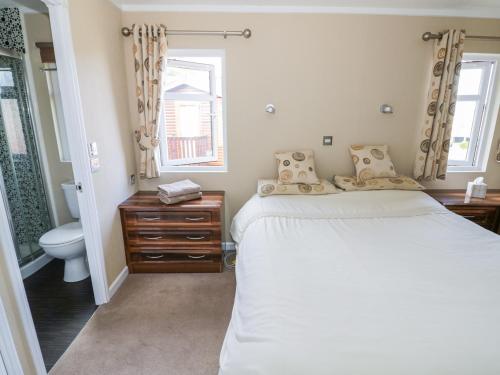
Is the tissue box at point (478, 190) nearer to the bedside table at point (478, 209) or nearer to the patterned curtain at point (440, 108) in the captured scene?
the bedside table at point (478, 209)

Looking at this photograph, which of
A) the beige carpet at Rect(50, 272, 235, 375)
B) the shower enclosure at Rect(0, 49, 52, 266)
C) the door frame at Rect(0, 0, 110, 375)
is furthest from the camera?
the shower enclosure at Rect(0, 49, 52, 266)

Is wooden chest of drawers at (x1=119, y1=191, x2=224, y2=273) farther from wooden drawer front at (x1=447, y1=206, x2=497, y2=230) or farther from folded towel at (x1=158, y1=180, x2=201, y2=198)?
wooden drawer front at (x1=447, y1=206, x2=497, y2=230)

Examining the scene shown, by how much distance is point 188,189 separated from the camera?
8.38 feet

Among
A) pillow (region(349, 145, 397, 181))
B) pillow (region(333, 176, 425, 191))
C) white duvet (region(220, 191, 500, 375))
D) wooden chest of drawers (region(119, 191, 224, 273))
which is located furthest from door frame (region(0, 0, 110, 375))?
pillow (region(349, 145, 397, 181))

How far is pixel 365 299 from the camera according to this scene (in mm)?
1207

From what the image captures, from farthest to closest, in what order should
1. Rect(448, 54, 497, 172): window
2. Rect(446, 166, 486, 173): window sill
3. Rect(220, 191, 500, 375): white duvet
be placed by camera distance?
Rect(446, 166, 486, 173): window sill
Rect(448, 54, 497, 172): window
Rect(220, 191, 500, 375): white duvet

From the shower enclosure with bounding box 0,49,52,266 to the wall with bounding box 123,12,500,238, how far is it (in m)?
0.97

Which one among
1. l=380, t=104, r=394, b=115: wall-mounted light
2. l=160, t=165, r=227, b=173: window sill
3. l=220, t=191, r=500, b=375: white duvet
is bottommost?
l=220, t=191, r=500, b=375: white duvet

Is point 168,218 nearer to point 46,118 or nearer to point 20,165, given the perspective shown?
point 20,165

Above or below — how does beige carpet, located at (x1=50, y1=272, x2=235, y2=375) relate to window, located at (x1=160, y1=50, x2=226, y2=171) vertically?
below

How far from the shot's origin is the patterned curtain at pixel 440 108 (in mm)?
2538

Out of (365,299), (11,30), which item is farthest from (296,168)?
(11,30)

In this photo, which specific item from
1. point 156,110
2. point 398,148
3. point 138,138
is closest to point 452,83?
point 398,148

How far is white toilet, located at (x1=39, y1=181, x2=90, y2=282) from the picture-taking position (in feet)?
7.48
